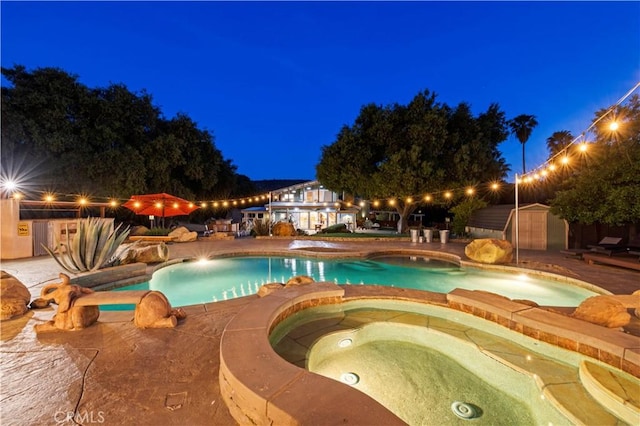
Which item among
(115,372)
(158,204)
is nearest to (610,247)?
(115,372)

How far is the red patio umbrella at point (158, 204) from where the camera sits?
12.0m

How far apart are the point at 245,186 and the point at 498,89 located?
6044 centimetres

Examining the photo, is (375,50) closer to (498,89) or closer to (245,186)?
(245,186)

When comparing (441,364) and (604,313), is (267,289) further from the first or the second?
(604,313)

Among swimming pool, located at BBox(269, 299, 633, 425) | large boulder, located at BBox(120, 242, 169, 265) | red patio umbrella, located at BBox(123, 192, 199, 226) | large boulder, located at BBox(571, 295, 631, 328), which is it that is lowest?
swimming pool, located at BBox(269, 299, 633, 425)

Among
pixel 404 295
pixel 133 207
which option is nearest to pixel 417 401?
pixel 404 295

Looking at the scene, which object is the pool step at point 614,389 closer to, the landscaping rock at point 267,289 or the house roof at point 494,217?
the landscaping rock at point 267,289

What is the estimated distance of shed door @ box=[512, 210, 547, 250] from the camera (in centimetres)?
1145

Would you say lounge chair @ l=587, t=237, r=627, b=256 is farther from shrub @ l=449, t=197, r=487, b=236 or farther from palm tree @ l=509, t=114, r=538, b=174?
palm tree @ l=509, t=114, r=538, b=174

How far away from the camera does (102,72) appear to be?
7050 cm

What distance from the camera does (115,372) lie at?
2.55 meters

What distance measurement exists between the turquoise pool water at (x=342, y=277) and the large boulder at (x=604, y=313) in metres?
2.62

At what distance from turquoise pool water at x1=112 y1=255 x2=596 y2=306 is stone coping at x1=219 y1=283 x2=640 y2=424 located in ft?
9.14

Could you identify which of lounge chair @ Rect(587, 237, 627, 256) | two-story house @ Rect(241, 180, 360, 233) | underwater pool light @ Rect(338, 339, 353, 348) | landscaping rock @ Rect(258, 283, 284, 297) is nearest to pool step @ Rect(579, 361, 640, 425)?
underwater pool light @ Rect(338, 339, 353, 348)
